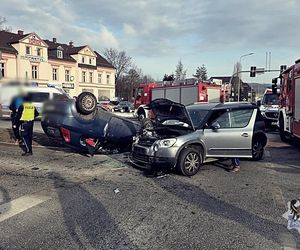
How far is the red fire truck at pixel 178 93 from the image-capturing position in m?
20.7

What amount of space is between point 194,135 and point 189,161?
601 mm

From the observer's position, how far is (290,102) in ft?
34.3

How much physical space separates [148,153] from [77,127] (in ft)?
7.91

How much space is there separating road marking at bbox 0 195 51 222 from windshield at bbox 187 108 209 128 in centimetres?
369

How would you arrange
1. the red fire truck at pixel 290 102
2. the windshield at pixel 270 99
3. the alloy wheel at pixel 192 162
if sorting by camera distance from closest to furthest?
the alloy wheel at pixel 192 162, the red fire truck at pixel 290 102, the windshield at pixel 270 99

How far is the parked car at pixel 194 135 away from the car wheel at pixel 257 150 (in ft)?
0.38

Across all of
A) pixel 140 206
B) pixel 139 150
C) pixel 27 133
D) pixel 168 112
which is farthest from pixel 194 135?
pixel 27 133

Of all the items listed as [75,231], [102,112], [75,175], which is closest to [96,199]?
[75,231]

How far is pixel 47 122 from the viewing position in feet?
26.7

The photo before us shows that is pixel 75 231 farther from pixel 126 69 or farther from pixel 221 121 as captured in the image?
pixel 126 69

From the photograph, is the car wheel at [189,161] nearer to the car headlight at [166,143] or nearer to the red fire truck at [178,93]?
the car headlight at [166,143]

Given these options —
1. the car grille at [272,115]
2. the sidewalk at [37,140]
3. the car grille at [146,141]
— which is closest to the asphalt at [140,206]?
the car grille at [146,141]

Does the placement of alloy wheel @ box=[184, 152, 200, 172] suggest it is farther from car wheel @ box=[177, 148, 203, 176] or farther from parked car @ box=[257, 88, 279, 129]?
parked car @ box=[257, 88, 279, 129]

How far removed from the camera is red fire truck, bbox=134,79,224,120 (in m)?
20.7
